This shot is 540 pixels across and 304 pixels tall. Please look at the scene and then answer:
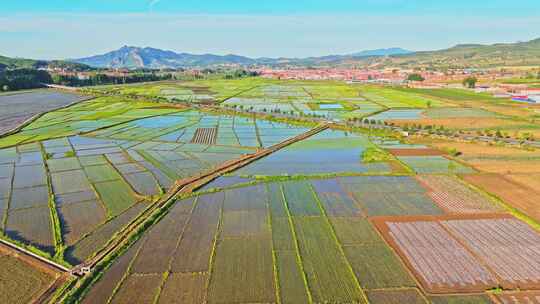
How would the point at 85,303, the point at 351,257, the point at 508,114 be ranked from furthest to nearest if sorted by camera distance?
the point at 508,114
the point at 351,257
the point at 85,303

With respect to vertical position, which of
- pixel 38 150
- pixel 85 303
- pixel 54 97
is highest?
pixel 54 97

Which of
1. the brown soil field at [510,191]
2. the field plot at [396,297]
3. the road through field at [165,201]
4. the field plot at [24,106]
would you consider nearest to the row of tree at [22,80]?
the field plot at [24,106]

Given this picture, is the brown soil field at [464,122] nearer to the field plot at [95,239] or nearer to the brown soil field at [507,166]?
the brown soil field at [507,166]

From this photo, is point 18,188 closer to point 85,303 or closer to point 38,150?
point 38,150

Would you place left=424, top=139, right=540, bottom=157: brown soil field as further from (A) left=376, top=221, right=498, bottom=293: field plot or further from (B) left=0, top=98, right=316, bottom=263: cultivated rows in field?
(A) left=376, top=221, right=498, bottom=293: field plot

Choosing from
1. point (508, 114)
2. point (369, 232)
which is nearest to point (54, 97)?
point (369, 232)

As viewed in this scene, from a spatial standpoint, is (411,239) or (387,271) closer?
(387,271)

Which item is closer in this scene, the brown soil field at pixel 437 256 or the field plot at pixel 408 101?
the brown soil field at pixel 437 256
